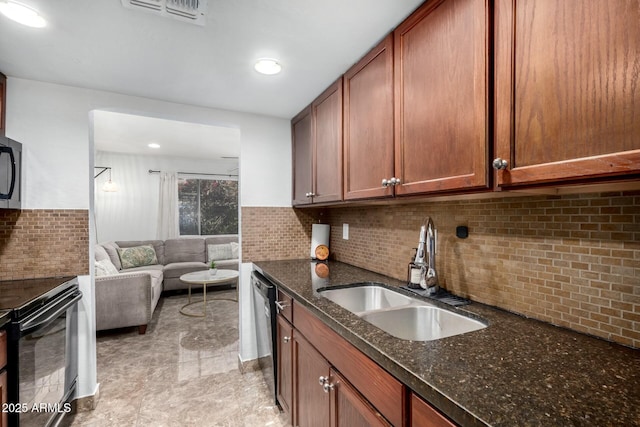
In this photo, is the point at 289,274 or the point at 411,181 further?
the point at 289,274

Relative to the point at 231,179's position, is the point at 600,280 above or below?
below

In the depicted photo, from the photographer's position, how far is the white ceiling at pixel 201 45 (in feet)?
4.02

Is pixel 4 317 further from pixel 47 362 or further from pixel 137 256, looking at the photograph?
pixel 137 256

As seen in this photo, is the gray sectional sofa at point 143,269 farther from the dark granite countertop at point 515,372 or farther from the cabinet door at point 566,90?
the cabinet door at point 566,90

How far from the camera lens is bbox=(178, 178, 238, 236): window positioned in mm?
5520

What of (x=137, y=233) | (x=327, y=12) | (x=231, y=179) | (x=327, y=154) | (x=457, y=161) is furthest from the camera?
(x=231, y=179)

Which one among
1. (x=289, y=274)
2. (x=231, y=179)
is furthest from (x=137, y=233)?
(x=289, y=274)

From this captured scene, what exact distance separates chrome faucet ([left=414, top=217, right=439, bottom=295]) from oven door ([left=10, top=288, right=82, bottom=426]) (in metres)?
1.86

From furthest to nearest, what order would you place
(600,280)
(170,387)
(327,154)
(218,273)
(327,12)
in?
(218,273) < (170,387) < (327,154) < (327,12) < (600,280)

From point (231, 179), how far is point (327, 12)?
16.2 feet

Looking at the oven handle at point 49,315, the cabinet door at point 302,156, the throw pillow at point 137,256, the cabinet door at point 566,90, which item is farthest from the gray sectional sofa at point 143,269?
the cabinet door at point 566,90

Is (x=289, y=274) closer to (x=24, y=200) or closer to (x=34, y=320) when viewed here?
(x=34, y=320)

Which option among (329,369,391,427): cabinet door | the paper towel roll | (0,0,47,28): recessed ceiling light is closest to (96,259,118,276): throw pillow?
the paper towel roll

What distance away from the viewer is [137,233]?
5113 mm
